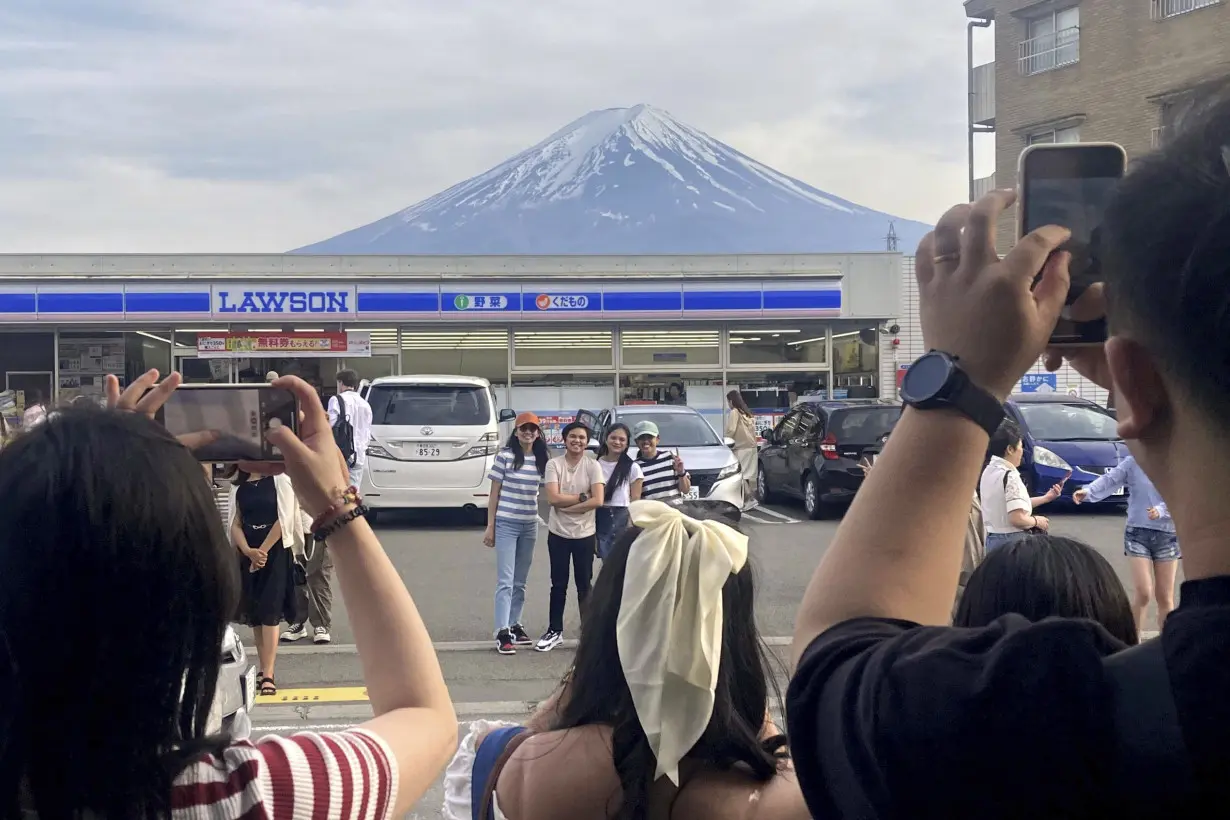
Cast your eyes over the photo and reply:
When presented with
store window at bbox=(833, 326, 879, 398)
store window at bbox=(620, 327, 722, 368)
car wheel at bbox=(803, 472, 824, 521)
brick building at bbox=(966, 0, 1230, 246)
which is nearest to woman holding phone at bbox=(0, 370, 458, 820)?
car wheel at bbox=(803, 472, 824, 521)

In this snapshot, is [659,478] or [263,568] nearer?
[263,568]

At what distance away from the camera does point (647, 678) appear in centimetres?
202

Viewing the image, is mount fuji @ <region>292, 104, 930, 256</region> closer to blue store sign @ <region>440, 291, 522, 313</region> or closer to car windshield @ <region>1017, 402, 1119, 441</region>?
blue store sign @ <region>440, 291, 522, 313</region>

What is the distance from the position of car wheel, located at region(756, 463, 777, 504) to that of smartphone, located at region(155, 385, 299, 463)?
14913mm

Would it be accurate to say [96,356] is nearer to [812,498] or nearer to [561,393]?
[561,393]

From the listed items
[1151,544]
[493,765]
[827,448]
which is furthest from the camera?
[827,448]

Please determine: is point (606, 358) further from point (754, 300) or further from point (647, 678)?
point (647, 678)

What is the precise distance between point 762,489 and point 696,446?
4148 mm

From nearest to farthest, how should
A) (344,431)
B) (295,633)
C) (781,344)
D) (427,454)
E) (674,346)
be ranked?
1. (295,633)
2. (344,431)
3. (427,454)
4. (674,346)
5. (781,344)

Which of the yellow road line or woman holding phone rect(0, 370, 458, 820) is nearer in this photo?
woman holding phone rect(0, 370, 458, 820)

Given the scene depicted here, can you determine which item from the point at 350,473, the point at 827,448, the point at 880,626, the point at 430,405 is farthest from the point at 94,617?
the point at 827,448

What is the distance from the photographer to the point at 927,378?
1138mm

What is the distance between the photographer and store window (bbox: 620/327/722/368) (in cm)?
2095

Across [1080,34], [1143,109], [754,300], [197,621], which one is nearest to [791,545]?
[754,300]
